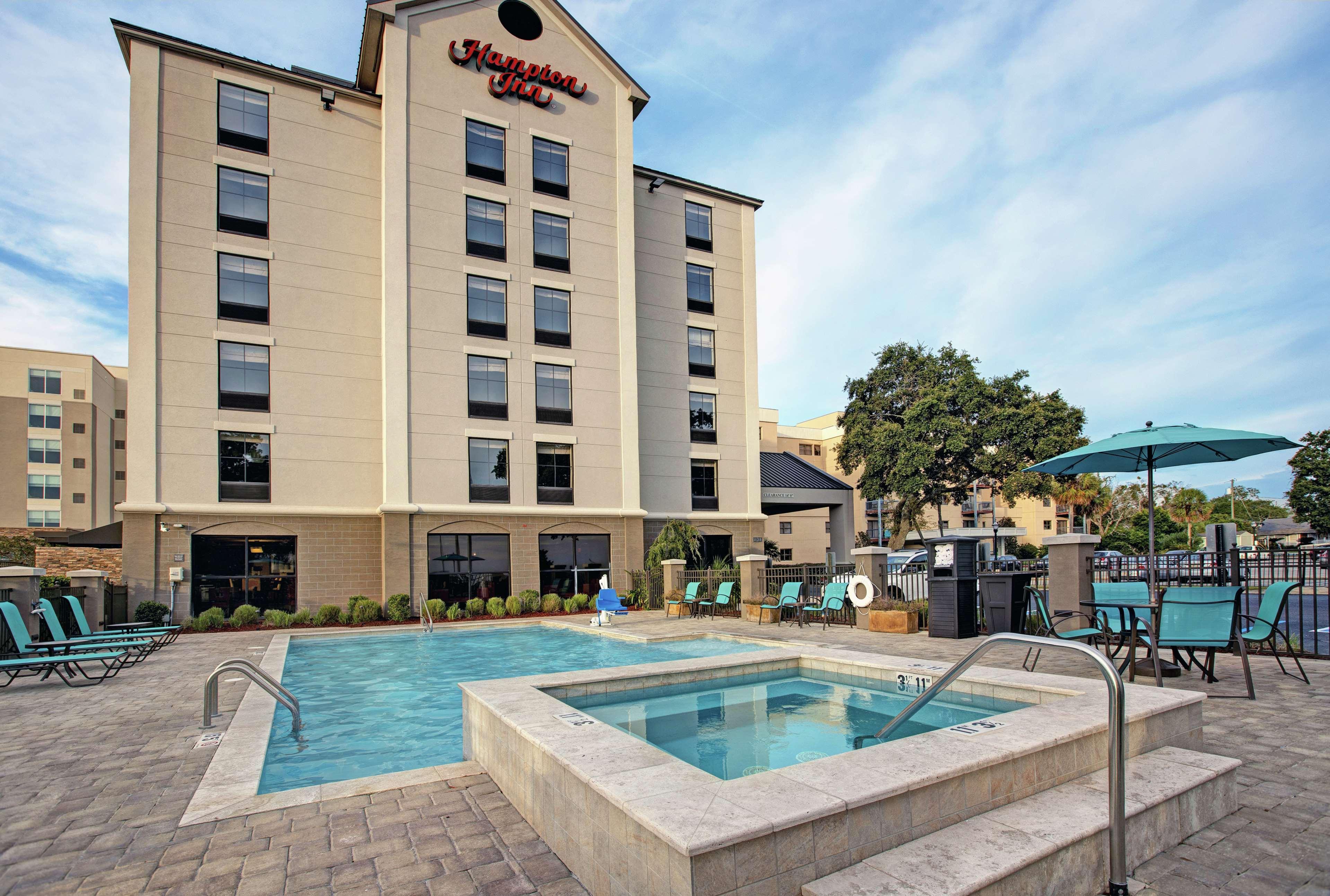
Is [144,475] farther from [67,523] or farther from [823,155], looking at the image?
[67,523]

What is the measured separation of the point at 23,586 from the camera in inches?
438

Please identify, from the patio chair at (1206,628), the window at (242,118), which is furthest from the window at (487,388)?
the patio chair at (1206,628)

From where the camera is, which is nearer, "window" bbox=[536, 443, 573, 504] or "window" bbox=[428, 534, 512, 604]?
"window" bbox=[428, 534, 512, 604]

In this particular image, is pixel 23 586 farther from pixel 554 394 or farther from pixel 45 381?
pixel 45 381

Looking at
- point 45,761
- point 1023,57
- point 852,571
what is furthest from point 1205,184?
point 45,761

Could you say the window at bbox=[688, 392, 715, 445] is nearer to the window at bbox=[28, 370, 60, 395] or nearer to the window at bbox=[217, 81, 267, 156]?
the window at bbox=[217, 81, 267, 156]

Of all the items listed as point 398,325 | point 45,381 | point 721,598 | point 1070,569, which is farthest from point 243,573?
point 45,381

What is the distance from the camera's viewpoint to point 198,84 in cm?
1981

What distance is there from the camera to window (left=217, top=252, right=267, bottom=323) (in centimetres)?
1986

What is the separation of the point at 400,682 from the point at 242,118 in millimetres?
18513

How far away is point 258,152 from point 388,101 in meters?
4.08

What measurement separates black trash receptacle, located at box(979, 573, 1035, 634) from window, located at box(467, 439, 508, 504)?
15.4m

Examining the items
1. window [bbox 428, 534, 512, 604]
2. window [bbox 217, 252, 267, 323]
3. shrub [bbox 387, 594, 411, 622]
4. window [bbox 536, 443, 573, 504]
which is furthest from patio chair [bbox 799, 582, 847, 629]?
window [bbox 217, 252, 267, 323]

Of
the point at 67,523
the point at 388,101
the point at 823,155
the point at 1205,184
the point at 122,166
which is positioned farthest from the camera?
the point at 67,523
